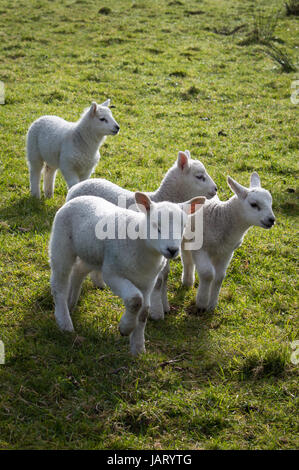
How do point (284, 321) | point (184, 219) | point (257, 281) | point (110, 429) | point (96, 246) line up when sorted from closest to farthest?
point (110, 429), point (184, 219), point (96, 246), point (284, 321), point (257, 281)

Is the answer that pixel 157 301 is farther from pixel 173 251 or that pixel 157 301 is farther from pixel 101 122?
pixel 101 122

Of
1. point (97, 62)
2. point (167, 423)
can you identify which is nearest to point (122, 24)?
point (97, 62)

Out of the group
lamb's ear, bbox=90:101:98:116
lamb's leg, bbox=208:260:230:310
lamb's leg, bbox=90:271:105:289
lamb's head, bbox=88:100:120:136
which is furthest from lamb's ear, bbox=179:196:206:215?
lamb's ear, bbox=90:101:98:116

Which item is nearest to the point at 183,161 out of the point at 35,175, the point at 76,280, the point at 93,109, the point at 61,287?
the point at 76,280

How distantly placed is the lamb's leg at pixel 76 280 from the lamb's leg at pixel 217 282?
3.97 feet

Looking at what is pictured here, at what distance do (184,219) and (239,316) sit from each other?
1.61 m

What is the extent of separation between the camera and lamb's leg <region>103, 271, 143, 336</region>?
3.57 metres

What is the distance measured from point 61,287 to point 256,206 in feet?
6.04

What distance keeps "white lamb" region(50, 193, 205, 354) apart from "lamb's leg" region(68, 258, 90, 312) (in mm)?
49

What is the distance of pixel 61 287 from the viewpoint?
4.21 m

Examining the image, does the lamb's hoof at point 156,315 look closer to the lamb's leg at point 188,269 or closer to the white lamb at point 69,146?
the lamb's leg at point 188,269
